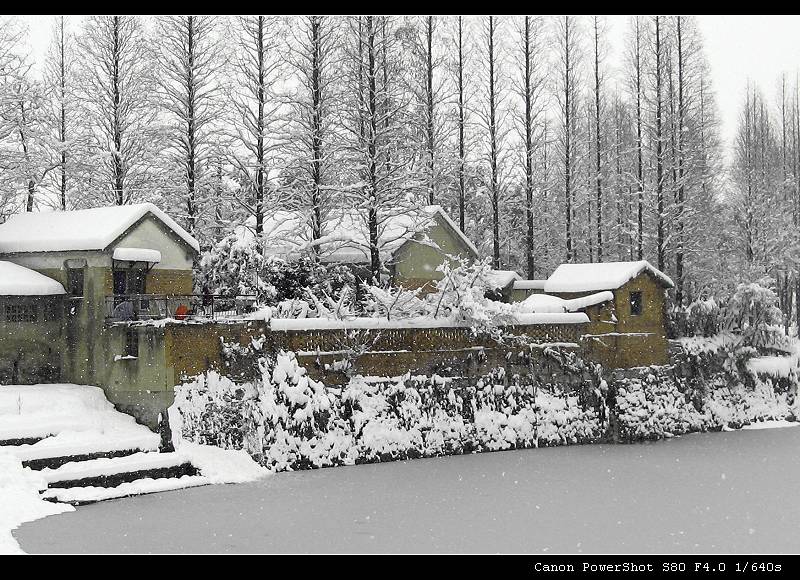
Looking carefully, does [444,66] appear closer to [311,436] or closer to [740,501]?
[311,436]

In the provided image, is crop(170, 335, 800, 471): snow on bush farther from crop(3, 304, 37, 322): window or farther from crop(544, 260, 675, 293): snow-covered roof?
crop(3, 304, 37, 322): window

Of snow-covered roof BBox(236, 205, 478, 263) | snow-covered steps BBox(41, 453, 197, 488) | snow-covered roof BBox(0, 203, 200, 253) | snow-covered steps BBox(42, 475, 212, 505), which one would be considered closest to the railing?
snow-covered roof BBox(0, 203, 200, 253)

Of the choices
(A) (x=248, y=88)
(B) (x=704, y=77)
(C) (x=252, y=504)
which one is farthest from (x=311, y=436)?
(B) (x=704, y=77)

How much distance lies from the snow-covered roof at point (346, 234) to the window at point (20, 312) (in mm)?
5625

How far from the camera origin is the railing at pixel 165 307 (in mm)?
19703

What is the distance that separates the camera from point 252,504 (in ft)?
51.4

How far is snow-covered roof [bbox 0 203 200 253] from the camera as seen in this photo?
808 inches

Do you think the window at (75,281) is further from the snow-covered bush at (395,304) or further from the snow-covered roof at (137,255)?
the snow-covered bush at (395,304)

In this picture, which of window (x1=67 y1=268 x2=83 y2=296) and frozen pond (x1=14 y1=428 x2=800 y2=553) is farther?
window (x1=67 y1=268 x2=83 y2=296)

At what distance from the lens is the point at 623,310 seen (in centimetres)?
2566

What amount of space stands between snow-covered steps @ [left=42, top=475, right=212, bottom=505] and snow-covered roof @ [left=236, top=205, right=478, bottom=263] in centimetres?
801

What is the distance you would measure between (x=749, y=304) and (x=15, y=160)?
80.9 feet

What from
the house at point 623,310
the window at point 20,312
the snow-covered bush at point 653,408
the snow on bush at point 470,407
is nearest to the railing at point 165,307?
the snow on bush at point 470,407

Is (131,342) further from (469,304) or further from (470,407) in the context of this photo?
(470,407)
